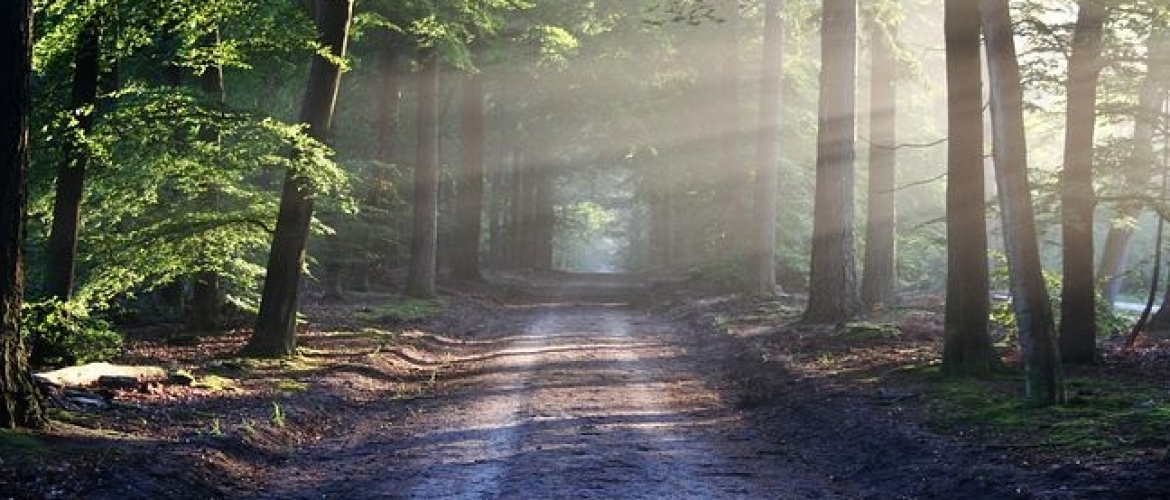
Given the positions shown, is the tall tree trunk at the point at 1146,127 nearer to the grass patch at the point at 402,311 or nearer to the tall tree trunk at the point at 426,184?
the grass patch at the point at 402,311

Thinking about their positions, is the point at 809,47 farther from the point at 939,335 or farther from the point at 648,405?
the point at 648,405

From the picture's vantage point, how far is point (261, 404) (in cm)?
1221

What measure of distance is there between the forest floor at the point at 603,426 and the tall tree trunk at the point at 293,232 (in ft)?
1.59

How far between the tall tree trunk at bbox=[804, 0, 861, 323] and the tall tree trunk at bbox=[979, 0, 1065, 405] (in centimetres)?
985

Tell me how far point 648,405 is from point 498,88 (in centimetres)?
2825

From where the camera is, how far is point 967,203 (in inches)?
537

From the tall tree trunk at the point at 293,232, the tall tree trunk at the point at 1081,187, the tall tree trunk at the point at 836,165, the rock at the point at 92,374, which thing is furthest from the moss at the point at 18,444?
the tall tree trunk at the point at 836,165

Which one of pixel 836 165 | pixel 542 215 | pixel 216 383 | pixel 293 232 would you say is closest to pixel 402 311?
pixel 293 232

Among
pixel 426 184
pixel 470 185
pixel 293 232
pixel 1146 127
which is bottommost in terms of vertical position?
pixel 293 232

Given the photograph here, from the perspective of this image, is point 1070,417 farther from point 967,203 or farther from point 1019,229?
point 967,203

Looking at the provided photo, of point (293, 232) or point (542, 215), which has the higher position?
point (542, 215)

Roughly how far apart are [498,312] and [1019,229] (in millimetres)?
20028

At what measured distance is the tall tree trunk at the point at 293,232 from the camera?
52.9 feet

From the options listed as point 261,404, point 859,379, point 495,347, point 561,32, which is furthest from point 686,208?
point 261,404
